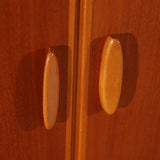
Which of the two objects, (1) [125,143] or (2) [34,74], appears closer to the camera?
(2) [34,74]

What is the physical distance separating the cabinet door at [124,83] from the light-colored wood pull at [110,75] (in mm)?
13

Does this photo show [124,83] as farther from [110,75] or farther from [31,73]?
[31,73]

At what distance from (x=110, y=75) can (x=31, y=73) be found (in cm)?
14

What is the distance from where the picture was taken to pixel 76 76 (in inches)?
18.2

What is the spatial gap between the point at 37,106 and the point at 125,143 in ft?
0.70

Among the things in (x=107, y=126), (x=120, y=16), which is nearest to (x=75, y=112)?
(x=107, y=126)

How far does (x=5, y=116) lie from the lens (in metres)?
0.43

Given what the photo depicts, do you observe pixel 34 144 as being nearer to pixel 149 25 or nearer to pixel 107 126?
pixel 107 126

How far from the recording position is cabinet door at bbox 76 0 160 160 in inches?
16.8

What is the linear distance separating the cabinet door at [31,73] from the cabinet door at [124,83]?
0.09 ft

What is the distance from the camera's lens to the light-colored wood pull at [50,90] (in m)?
0.42

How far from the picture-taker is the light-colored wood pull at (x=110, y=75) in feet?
1.43

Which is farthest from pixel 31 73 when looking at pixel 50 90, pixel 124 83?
pixel 124 83

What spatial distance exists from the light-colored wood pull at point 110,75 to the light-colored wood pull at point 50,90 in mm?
81
